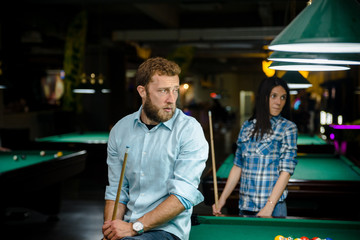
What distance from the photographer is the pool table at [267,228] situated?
2.10 metres

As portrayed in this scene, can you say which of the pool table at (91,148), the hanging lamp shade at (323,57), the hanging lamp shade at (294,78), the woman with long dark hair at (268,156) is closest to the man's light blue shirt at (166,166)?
the hanging lamp shade at (323,57)

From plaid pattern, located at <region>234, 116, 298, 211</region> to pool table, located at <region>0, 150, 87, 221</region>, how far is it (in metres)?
2.11

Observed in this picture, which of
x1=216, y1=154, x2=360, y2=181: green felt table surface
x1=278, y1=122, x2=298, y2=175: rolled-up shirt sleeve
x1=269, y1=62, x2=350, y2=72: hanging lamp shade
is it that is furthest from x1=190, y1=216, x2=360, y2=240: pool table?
x1=216, y1=154, x2=360, y2=181: green felt table surface

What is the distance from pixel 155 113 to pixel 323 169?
2.66 metres

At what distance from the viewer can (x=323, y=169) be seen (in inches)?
165

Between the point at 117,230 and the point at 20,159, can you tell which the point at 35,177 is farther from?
the point at 117,230

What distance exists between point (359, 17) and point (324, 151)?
436 cm

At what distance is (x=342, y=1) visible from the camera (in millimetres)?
1616

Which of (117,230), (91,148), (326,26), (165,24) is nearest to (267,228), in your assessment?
(117,230)

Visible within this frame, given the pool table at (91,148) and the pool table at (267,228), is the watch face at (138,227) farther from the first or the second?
the pool table at (91,148)

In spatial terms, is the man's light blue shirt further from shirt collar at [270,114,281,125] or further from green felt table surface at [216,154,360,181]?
green felt table surface at [216,154,360,181]

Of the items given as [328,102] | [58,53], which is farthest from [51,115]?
[328,102]

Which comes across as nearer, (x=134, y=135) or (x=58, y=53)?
(x=134, y=135)

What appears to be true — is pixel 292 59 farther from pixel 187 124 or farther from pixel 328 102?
pixel 328 102
